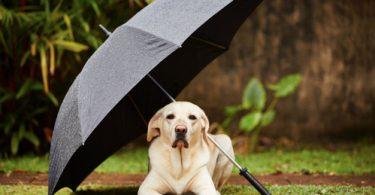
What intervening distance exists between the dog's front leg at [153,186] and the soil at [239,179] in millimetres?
1456

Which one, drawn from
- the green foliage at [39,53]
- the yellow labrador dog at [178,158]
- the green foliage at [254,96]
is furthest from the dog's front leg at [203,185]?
the green foliage at [254,96]

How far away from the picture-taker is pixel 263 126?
8.88 meters

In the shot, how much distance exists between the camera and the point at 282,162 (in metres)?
7.35

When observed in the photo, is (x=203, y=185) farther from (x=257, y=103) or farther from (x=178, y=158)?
(x=257, y=103)

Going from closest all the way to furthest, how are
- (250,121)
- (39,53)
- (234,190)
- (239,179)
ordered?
1. (234,190)
2. (239,179)
3. (39,53)
4. (250,121)

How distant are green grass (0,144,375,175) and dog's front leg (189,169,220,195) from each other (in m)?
2.12

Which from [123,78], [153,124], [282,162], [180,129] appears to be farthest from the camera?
[282,162]

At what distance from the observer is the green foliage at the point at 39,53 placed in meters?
7.49

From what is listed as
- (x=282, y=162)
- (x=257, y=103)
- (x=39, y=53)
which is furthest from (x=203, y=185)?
(x=39, y=53)

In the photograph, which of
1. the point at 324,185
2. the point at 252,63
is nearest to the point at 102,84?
the point at 324,185

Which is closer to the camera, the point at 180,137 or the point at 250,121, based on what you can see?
the point at 180,137

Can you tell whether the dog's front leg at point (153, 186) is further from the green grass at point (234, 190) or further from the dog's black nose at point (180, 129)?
the green grass at point (234, 190)

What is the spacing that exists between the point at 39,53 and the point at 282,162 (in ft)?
10.6

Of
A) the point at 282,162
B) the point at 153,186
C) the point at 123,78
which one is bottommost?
the point at 282,162
